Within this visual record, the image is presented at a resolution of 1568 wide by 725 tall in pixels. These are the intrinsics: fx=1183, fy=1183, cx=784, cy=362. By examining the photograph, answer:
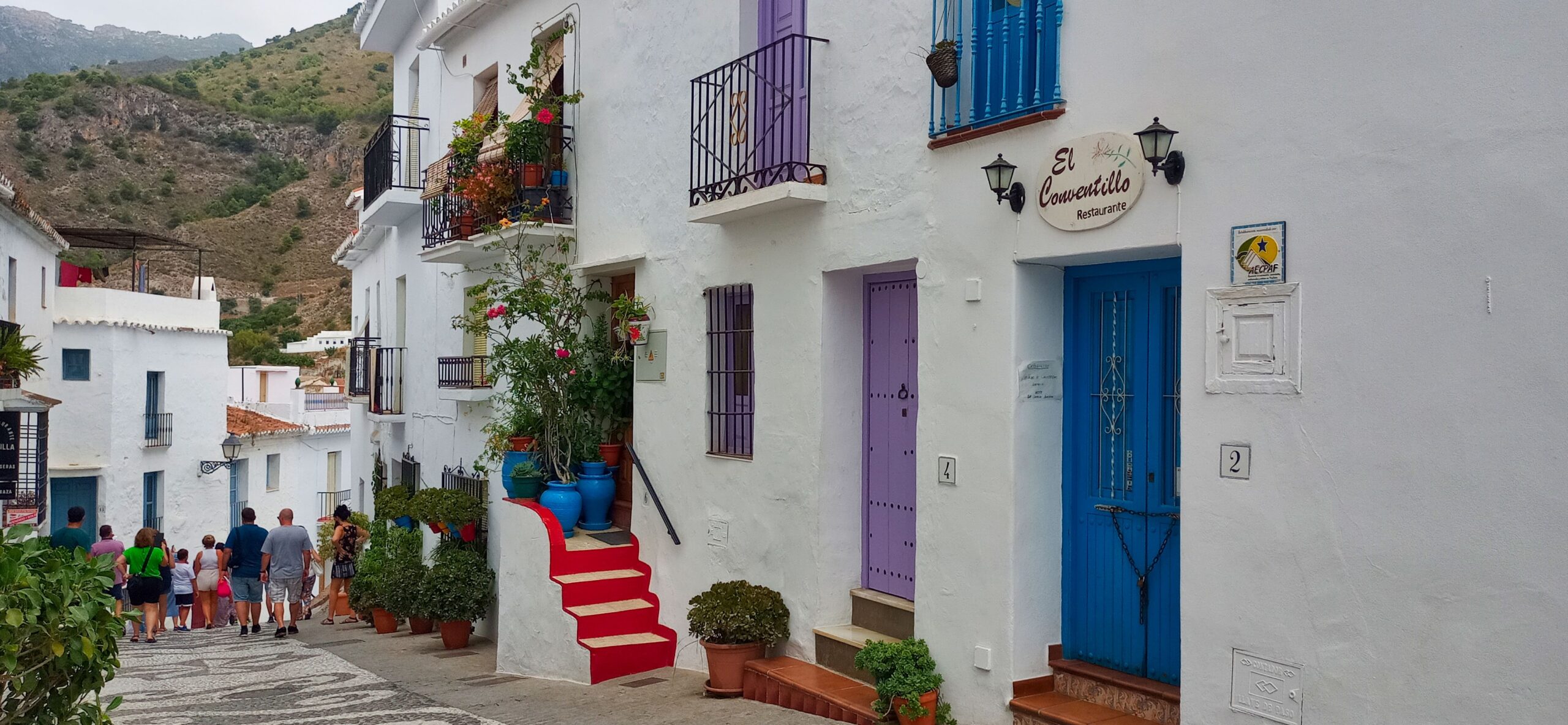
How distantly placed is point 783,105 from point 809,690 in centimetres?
386

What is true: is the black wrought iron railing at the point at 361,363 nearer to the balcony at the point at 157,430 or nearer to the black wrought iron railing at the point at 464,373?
the black wrought iron railing at the point at 464,373

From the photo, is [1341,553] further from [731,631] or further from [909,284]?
[731,631]

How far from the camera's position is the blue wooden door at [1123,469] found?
6102mm

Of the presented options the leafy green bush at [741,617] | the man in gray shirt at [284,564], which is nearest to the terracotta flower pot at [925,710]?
the leafy green bush at [741,617]

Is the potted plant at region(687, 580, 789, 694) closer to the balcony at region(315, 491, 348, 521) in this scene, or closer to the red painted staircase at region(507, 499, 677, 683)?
the red painted staircase at region(507, 499, 677, 683)

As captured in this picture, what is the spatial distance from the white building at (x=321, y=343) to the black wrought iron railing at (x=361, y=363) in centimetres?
2625

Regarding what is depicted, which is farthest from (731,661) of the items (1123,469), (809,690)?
(1123,469)

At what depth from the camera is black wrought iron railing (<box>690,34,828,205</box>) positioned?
8094 millimetres

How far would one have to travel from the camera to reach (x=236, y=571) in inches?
589

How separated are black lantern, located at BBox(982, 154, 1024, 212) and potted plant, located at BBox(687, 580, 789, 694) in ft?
11.2

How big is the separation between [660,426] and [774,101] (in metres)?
3.14

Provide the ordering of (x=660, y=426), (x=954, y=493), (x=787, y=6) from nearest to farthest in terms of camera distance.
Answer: (x=954, y=493)
(x=787, y=6)
(x=660, y=426)

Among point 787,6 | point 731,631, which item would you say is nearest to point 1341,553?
point 731,631

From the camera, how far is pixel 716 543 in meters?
9.20
